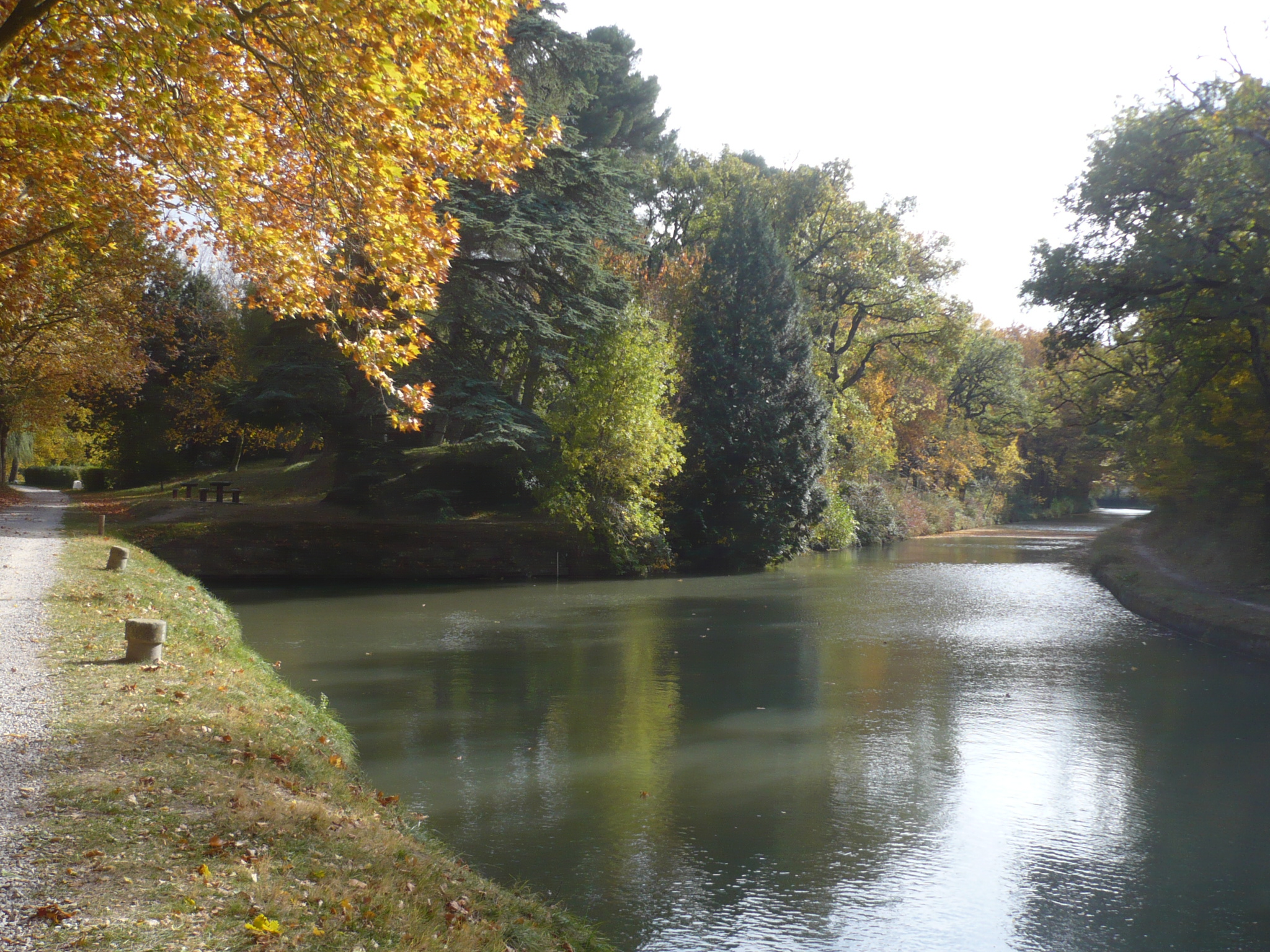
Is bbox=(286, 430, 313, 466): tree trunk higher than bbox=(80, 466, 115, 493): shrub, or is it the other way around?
bbox=(286, 430, 313, 466): tree trunk

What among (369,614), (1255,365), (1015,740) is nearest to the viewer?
(1015,740)

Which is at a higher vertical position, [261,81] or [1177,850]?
[261,81]

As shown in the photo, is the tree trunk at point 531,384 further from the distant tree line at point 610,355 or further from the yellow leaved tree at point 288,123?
the yellow leaved tree at point 288,123

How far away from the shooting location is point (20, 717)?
6.52 m

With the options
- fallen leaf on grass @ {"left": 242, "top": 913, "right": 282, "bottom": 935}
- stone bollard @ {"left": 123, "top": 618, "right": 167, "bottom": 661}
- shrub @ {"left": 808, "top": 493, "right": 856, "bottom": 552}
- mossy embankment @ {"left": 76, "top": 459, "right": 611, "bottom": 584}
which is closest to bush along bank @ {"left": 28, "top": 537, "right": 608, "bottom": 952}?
fallen leaf on grass @ {"left": 242, "top": 913, "right": 282, "bottom": 935}

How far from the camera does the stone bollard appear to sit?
8.47 meters

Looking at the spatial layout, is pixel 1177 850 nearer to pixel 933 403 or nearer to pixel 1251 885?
pixel 1251 885

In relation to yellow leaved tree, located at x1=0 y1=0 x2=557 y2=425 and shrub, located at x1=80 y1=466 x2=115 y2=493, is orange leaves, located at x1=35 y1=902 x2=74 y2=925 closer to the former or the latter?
yellow leaved tree, located at x1=0 y1=0 x2=557 y2=425

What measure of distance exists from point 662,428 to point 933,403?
72.2 ft

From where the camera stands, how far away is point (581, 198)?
1019 inches

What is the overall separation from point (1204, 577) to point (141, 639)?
19.1 metres

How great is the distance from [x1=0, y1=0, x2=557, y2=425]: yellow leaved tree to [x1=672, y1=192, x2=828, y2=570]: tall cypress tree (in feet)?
52.0

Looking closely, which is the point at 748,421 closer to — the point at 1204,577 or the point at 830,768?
the point at 1204,577

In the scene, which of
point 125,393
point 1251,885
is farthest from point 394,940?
point 125,393
